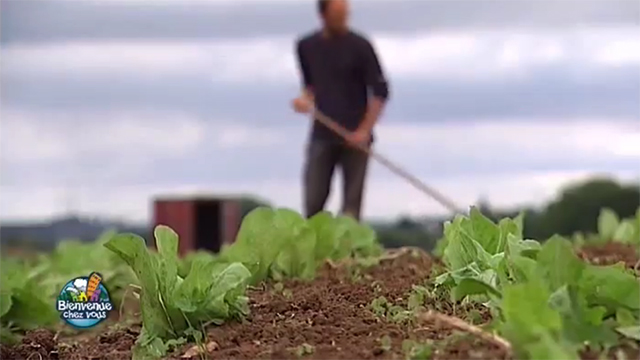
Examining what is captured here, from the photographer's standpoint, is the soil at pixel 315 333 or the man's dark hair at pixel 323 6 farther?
the man's dark hair at pixel 323 6

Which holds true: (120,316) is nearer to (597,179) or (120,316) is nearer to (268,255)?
(268,255)

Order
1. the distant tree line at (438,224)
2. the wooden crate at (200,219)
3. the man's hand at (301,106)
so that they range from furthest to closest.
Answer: the wooden crate at (200,219) < the man's hand at (301,106) < the distant tree line at (438,224)

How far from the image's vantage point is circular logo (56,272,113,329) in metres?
3.12

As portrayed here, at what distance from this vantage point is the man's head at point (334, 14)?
646cm

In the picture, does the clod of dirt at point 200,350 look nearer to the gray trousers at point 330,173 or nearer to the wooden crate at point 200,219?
the gray trousers at point 330,173


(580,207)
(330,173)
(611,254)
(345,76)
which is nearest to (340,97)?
(345,76)

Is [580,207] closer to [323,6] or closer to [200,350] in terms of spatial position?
[323,6]

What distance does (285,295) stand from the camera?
126 inches

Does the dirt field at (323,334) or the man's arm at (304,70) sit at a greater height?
the man's arm at (304,70)

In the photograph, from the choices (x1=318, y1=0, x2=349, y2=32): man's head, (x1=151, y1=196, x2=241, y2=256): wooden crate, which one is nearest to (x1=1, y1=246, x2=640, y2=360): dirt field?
(x1=318, y1=0, x2=349, y2=32): man's head

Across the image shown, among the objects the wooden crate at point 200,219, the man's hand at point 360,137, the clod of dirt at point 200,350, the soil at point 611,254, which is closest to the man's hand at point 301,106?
the man's hand at point 360,137

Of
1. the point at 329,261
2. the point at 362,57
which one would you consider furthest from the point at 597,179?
the point at 329,261

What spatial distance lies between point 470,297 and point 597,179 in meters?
5.14

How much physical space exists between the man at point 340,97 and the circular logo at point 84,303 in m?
3.32
